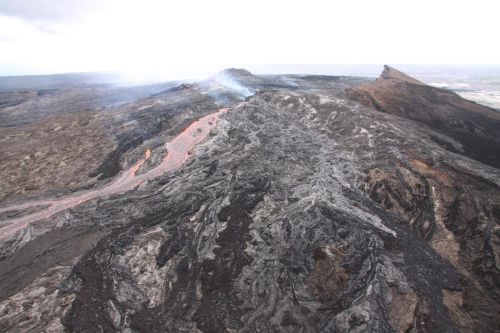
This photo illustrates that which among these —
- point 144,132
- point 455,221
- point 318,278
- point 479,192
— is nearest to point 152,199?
point 318,278

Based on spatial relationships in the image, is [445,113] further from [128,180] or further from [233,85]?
[233,85]

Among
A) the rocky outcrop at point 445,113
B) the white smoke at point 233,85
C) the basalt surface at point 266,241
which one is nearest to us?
the basalt surface at point 266,241

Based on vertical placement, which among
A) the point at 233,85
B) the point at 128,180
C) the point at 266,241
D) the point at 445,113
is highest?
the point at 233,85

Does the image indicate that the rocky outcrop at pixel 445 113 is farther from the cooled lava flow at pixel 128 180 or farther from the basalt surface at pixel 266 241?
the cooled lava flow at pixel 128 180

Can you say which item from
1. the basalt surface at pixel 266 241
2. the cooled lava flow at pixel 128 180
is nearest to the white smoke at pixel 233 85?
the cooled lava flow at pixel 128 180

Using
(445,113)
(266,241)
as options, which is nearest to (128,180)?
(266,241)

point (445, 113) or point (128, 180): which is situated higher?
point (445, 113)

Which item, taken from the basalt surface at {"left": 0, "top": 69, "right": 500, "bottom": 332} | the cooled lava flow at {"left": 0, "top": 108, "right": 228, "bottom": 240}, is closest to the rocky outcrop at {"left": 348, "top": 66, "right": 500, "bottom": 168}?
the basalt surface at {"left": 0, "top": 69, "right": 500, "bottom": 332}
